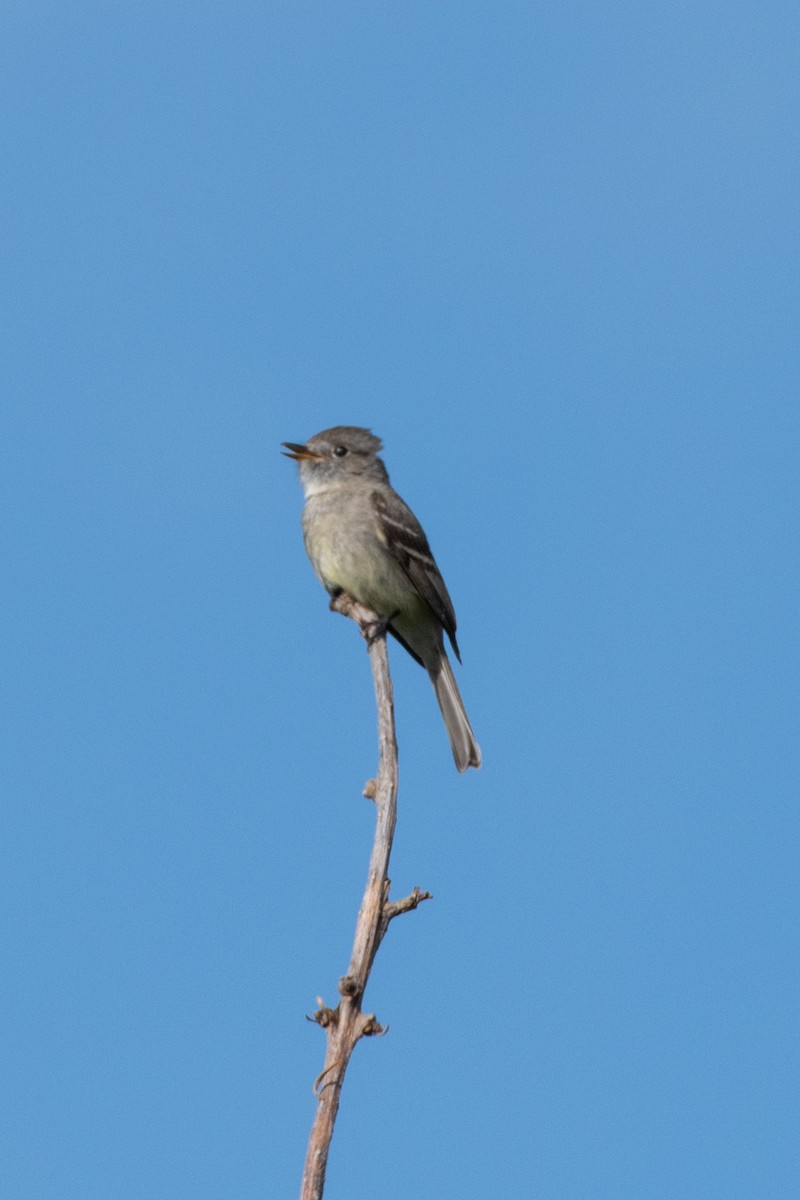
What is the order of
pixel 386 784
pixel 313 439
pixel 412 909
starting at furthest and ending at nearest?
pixel 313 439 < pixel 386 784 < pixel 412 909

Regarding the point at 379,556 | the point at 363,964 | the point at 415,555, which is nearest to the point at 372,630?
the point at 379,556

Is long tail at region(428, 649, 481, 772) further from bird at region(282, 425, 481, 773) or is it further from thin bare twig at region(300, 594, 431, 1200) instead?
thin bare twig at region(300, 594, 431, 1200)

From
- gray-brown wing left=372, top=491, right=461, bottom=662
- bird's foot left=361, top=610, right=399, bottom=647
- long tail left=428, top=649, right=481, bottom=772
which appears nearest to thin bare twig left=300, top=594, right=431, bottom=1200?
bird's foot left=361, top=610, right=399, bottom=647

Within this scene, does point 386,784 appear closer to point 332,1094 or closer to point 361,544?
point 332,1094

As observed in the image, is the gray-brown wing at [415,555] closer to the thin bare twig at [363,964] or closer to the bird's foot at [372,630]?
the bird's foot at [372,630]

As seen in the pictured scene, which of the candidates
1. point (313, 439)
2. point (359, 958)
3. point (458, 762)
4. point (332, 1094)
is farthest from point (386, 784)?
point (313, 439)

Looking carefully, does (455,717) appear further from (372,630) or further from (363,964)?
(363,964)
